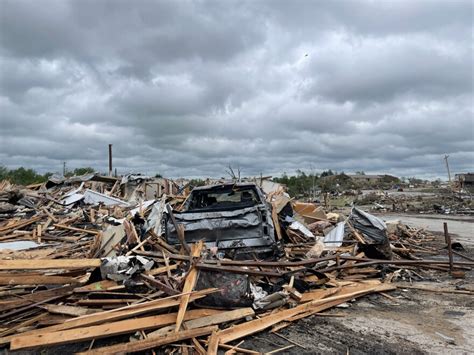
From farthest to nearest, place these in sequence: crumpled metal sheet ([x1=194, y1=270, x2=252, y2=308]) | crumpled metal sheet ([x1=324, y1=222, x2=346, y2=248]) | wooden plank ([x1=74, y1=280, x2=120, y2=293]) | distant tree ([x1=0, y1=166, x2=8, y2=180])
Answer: distant tree ([x1=0, y1=166, x2=8, y2=180]), crumpled metal sheet ([x1=324, y1=222, x2=346, y2=248]), wooden plank ([x1=74, y1=280, x2=120, y2=293]), crumpled metal sheet ([x1=194, y1=270, x2=252, y2=308])

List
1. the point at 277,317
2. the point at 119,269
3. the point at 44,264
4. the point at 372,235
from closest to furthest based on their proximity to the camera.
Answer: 1. the point at 277,317
2. the point at 44,264
3. the point at 119,269
4. the point at 372,235

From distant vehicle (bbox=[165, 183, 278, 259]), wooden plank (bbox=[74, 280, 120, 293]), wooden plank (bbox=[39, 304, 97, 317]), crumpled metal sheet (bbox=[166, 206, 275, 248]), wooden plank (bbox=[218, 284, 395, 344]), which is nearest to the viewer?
wooden plank (bbox=[218, 284, 395, 344])

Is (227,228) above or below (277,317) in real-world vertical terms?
above

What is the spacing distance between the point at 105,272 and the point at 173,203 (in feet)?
22.0

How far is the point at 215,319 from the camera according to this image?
13.4ft

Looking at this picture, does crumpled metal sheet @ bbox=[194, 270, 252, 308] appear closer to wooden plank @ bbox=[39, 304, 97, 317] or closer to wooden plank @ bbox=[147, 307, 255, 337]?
wooden plank @ bbox=[147, 307, 255, 337]

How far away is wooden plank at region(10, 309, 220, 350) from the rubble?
0.03 feet

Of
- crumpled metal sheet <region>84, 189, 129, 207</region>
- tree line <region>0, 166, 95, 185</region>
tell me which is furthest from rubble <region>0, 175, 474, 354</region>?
tree line <region>0, 166, 95, 185</region>

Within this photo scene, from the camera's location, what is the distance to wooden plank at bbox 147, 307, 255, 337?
12.6 feet

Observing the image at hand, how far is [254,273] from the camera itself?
4.52m

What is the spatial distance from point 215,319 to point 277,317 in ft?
2.53

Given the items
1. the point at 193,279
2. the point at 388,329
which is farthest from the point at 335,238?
the point at 193,279

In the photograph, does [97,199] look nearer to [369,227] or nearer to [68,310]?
[68,310]

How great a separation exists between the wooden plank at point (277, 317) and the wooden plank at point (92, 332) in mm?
550
